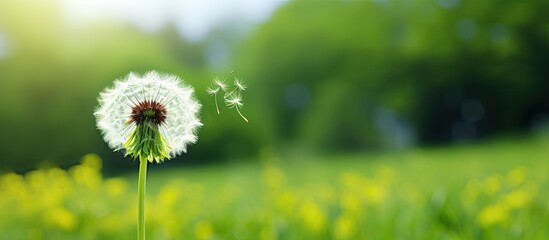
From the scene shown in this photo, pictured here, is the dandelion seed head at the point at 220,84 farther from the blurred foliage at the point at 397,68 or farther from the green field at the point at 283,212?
the blurred foliage at the point at 397,68

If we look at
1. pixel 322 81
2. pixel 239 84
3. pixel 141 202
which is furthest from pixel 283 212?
pixel 322 81

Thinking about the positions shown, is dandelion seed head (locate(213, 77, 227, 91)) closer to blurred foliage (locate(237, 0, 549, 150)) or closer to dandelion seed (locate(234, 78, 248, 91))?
dandelion seed (locate(234, 78, 248, 91))

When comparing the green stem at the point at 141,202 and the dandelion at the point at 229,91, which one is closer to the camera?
the green stem at the point at 141,202

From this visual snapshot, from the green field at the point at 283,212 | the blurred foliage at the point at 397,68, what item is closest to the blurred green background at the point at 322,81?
the blurred foliage at the point at 397,68

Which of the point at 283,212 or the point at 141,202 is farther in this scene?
the point at 283,212

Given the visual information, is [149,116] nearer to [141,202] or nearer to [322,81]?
[141,202]

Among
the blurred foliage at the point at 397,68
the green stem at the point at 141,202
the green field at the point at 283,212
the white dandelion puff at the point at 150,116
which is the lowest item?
the green field at the point at 283,212
